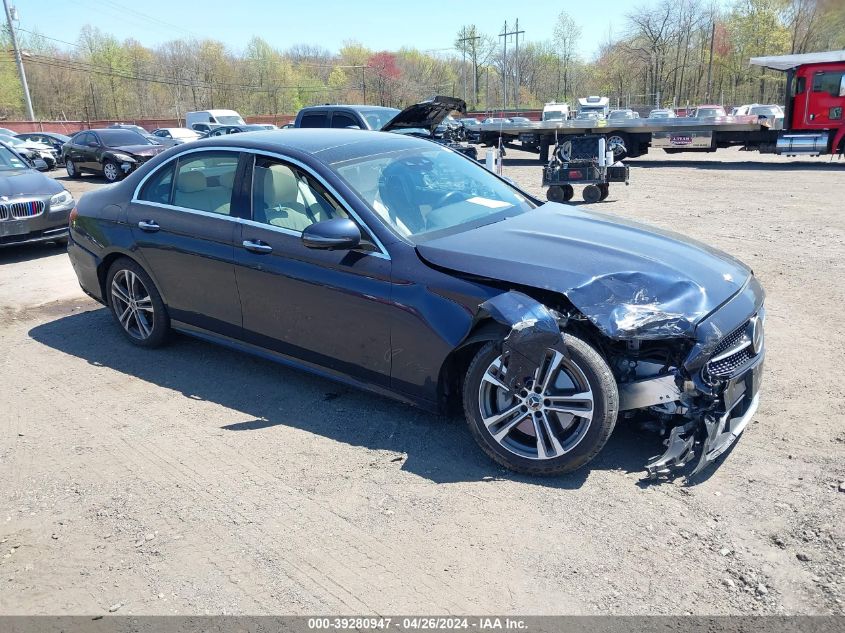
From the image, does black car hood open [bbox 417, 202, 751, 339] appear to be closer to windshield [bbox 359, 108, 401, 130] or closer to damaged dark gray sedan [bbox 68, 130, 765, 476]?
damaged dark gray sedan [bbox 68, 130, 765, 476]

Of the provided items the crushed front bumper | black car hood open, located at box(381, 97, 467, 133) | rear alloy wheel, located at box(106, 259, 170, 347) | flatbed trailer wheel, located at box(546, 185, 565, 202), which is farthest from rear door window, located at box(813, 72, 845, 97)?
rear alloy wheel, located at box(106, 259, 170, 347)

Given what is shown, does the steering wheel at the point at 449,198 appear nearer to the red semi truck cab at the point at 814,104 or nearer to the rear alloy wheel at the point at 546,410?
the rear alloy wheel at the point at 546,410

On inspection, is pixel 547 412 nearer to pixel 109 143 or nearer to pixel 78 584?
pixel 78 584

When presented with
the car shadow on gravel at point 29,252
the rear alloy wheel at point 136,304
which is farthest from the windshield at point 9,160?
the rear alloy wheel at point 136,304

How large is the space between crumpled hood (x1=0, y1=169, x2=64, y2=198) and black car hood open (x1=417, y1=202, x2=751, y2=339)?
748cm

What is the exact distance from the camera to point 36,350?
5609mm

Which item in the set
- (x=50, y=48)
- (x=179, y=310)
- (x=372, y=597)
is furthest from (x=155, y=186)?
(x=50, y=48)

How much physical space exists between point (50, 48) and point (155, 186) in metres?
86.1

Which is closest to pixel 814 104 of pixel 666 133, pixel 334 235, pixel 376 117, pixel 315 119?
pixel 666 133

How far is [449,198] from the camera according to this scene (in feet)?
14.5

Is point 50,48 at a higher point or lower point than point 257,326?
higher

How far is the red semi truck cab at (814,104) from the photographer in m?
19.7

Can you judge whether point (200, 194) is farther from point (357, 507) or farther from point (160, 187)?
point (357, 507)

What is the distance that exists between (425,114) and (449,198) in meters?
9.29
